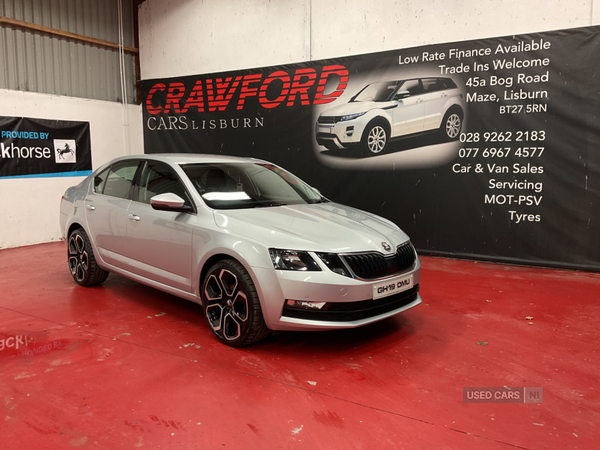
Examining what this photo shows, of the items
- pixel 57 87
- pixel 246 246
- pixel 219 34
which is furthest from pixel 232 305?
pixel 57 87

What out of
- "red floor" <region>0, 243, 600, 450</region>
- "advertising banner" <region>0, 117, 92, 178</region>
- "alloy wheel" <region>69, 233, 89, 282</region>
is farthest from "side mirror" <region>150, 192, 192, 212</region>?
"advertising banner" <region>0, 117, 92, 178</region>

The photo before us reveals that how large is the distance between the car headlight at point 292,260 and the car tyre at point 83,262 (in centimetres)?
246

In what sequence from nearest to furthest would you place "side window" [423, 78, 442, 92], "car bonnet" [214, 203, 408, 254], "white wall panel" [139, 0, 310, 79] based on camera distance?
"car bonnet" [214, 203, 408, 254], "side window" [423, 78, 442, 92], "white wall panel" [139, 0, 310, 79]

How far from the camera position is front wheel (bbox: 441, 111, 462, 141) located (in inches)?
247

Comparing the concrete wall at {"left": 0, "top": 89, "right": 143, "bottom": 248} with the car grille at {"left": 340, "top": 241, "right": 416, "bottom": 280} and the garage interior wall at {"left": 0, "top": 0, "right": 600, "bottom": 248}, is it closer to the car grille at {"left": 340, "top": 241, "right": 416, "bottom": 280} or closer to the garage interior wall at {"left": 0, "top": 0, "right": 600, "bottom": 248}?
the garage interior wall at {"left": 0, "top": 0, "right": 600, "bottom": 248}

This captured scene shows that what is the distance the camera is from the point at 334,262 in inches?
114

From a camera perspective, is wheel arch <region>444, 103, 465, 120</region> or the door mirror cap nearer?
wheel arch <region>444, 103, 465, 120</region>

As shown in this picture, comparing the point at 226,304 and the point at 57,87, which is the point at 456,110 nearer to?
the point at 226,304

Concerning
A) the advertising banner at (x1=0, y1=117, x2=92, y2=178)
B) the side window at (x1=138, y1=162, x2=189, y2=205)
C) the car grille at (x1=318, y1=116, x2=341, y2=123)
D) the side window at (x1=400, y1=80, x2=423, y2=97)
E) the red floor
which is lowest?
the red floor

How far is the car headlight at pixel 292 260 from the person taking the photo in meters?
2.88

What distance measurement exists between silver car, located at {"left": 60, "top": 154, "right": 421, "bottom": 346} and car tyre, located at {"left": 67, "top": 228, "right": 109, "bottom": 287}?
0.17m

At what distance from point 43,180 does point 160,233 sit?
16.5 feet

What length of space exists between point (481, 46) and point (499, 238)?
2517 millimetres

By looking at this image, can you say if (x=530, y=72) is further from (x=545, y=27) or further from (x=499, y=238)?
(x=499, y=238)
